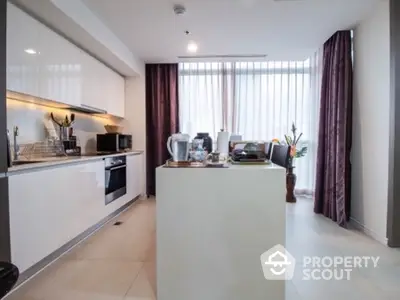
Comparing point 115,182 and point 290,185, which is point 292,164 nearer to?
point 290,185

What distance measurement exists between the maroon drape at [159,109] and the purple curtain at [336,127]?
105 inches

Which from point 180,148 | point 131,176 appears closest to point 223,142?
point 180,148

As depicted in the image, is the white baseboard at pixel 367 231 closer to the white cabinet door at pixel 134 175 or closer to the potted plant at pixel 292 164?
the potted plant at pixel 292 164

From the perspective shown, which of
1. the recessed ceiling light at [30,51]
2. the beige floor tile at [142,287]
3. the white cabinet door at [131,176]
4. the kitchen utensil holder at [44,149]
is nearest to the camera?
the beige floor tile at [142,287]

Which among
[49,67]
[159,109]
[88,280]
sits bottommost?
[88,280]

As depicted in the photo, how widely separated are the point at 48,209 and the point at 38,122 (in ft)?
4.04

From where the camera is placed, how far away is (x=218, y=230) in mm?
1862

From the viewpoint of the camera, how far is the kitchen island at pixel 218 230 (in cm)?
183

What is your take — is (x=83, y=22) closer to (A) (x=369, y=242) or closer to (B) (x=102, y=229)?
(B) (x=102, y=229)

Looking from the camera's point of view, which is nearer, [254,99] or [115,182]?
[115,182]

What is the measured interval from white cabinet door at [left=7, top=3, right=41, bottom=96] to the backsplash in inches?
13.6

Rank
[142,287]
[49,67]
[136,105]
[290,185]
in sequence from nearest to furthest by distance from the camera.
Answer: [142,287] → [49,67] → [290,185] → [136,105]

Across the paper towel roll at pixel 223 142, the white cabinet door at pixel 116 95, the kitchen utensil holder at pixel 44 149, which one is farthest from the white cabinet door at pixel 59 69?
the paper towel roll at pixel 223 142

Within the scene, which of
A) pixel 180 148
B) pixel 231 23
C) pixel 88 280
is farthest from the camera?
pixel 231 23
